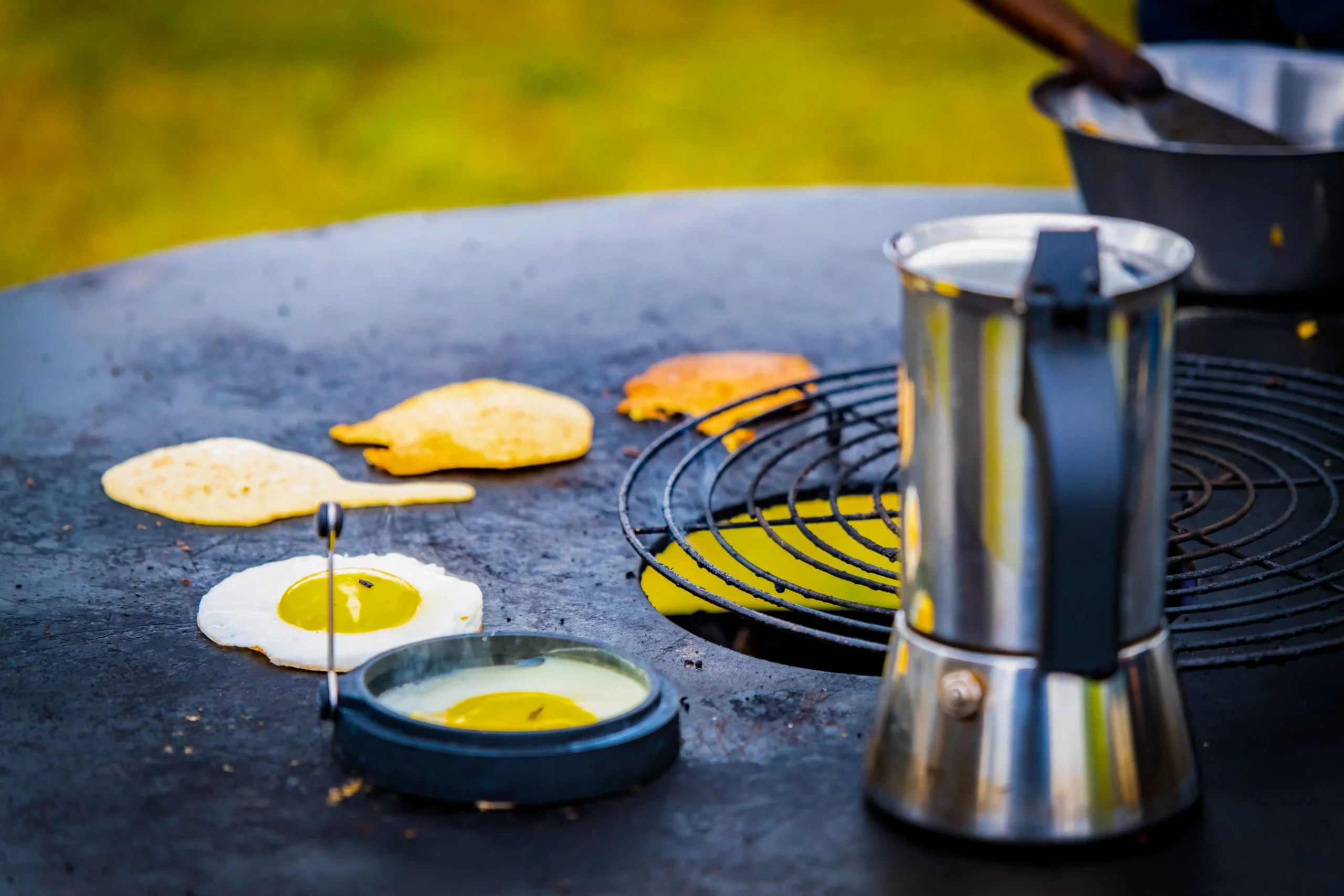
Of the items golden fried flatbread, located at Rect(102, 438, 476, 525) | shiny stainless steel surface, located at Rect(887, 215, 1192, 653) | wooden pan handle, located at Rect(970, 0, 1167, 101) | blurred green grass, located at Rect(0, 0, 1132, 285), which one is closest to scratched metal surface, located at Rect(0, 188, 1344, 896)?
golden fried flatbread, located at Rect(102, 438, 476, 525)

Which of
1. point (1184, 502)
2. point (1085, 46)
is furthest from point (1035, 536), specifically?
point (1085, 46)

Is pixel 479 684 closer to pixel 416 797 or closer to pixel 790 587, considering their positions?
pixel 416 797

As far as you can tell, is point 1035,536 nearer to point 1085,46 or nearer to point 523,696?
point 523,696

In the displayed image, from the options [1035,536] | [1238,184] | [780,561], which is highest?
[1238,184]

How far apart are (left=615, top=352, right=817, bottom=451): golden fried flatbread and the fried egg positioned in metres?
0.65

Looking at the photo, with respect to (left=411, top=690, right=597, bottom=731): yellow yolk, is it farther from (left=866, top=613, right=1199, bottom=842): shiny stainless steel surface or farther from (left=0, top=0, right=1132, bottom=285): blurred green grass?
(left=0, top=0, right=1132, bottom=285): blurred green grass

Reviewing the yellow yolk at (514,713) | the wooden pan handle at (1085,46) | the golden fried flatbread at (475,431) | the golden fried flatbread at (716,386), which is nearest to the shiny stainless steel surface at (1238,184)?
the wooden pan handle at (1085,46)

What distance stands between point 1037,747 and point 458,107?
5709 mm

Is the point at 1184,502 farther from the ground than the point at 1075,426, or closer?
closer

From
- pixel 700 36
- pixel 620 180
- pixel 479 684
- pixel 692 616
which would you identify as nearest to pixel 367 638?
pixel 479 684

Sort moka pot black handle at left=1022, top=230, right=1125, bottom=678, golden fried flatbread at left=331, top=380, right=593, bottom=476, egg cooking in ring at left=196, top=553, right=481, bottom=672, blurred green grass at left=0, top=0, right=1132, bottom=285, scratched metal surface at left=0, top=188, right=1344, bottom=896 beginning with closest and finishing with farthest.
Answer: moka pot black handle at left=1022, top=230, right=1125, bottom=678
scratched metal surface at left=0, top=188, right=1344, bottom=896
egg cooking in ring at left=196, top=553, right=481, bottom=672
golden fried flatbread at left=331, top=380, right=593, bottom=476
blurred green grass at left=0, top=0, right=1132, bottom=285

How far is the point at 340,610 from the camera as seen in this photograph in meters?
1.14

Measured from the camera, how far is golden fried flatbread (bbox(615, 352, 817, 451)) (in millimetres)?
1680

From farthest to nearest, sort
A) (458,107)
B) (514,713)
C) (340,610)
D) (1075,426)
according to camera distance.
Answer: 1. (458,107)
2. (340,610)
3. (514,713)
4. (1075,426)
